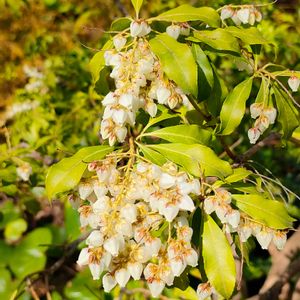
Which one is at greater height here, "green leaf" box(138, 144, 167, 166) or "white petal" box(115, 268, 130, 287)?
"green leaf" box(138, 144, 167, 166)

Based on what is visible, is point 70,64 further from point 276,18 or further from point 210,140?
point 210,140

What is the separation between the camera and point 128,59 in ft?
3.77

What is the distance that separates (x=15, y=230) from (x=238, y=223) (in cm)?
203

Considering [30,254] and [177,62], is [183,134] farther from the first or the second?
[30,254]

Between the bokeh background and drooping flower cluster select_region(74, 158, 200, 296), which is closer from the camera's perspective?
drooping flower cluster select_region(74, 158, 200, 296)

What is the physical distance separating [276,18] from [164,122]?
2.01m

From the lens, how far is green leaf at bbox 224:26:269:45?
1.30 metres

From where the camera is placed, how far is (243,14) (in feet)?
4.56

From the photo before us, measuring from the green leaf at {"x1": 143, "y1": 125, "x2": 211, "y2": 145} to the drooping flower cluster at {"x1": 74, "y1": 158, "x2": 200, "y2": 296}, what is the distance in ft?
0.52

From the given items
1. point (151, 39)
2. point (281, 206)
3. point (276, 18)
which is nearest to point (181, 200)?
point (281, 206)

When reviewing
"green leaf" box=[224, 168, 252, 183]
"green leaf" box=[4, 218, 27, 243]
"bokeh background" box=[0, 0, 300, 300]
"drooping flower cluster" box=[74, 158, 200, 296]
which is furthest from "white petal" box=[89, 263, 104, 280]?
"green leaf" box=[4, 218, 27, 243]

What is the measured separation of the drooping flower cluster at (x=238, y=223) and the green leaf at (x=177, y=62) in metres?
0.22

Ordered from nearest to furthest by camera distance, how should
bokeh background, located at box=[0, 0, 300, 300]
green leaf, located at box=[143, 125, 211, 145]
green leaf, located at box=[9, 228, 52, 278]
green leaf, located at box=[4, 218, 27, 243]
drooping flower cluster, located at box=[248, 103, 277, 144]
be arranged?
Answer: green leaf, located at box=[143, 125, 211, 145]
drooping flower cluster, located at box=[248, 103, 277, 144]
bokeh background, located at box=[0, 0, 300, 300]
green leaf, located at box=[9, 228, 52, 278]
green leaf, located at box=[4, 218, 27, 243]

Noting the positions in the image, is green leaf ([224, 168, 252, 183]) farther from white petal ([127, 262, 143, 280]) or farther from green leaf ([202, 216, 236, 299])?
white petal ([127, 262, 143, 280])
